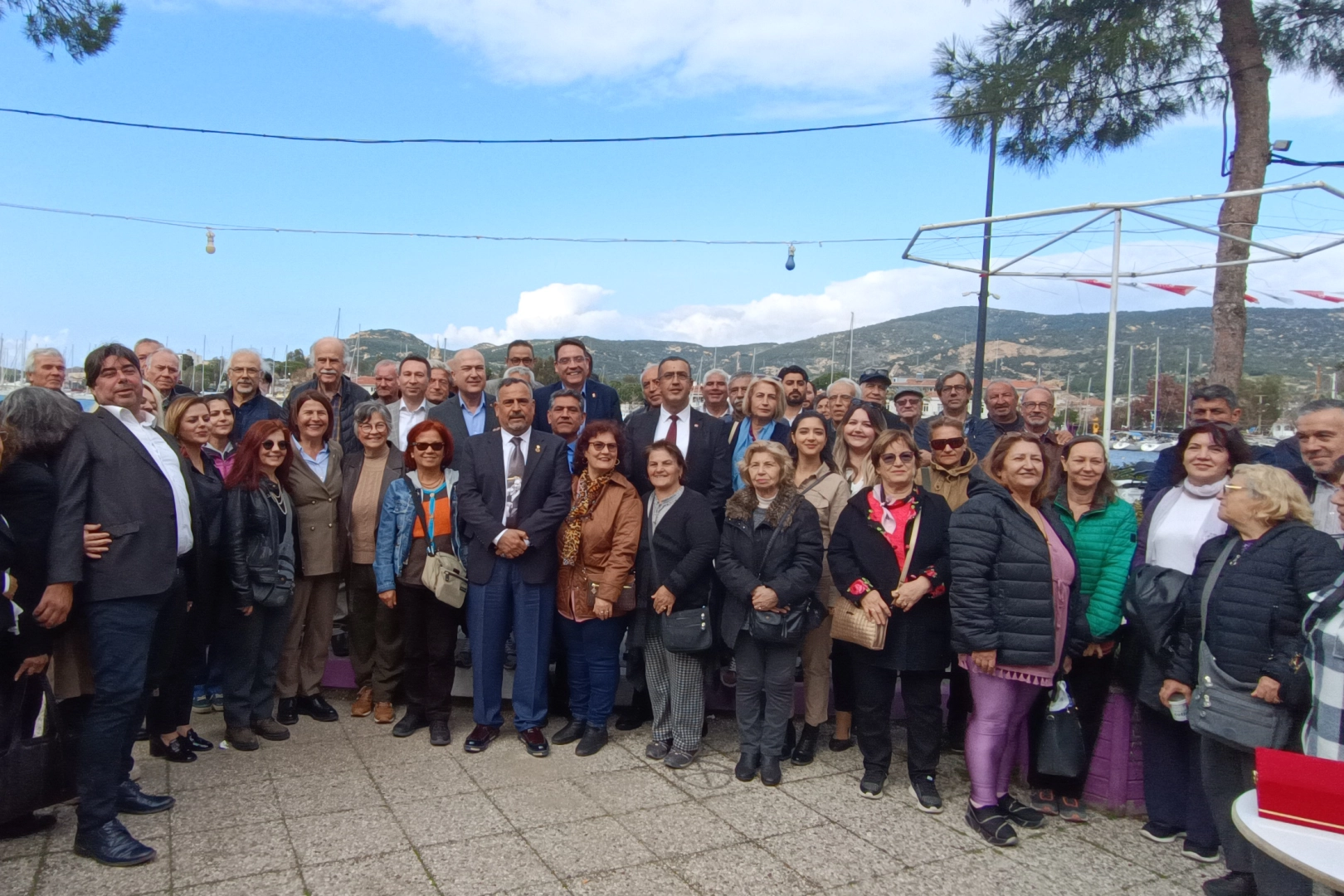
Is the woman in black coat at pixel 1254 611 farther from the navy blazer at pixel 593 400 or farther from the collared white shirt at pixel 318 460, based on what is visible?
the collared white shirt at pixel 318 460

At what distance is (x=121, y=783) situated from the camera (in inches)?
143

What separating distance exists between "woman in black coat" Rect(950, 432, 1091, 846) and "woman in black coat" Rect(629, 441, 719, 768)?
130 cm

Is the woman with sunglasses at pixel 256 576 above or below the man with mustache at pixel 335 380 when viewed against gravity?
below

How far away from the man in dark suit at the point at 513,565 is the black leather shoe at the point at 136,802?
4.61 feet

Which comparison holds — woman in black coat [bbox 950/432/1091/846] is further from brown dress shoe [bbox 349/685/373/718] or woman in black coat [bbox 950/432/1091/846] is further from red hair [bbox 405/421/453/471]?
brown dress shoe [bbox 349/685/373/718]

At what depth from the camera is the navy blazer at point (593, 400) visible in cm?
577

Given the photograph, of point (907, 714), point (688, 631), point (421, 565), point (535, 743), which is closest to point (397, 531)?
point (421, 565)

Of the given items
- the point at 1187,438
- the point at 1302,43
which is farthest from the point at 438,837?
the point at 1302,43

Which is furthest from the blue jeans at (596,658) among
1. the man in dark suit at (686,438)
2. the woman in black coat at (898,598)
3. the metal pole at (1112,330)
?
the metal pole at (1112,330)

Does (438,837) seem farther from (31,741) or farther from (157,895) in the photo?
(31,741)

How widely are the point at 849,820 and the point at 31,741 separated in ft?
11.2

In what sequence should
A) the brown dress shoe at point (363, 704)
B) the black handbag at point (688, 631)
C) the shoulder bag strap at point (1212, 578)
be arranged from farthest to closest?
the brown dress shoe at point (363, 704)
the black handbag at point (688, 631)
the shoulder bag strap at point (1212, 578)

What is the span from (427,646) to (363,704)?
2.22 feet

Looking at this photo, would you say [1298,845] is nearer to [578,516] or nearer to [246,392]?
[578,516]
